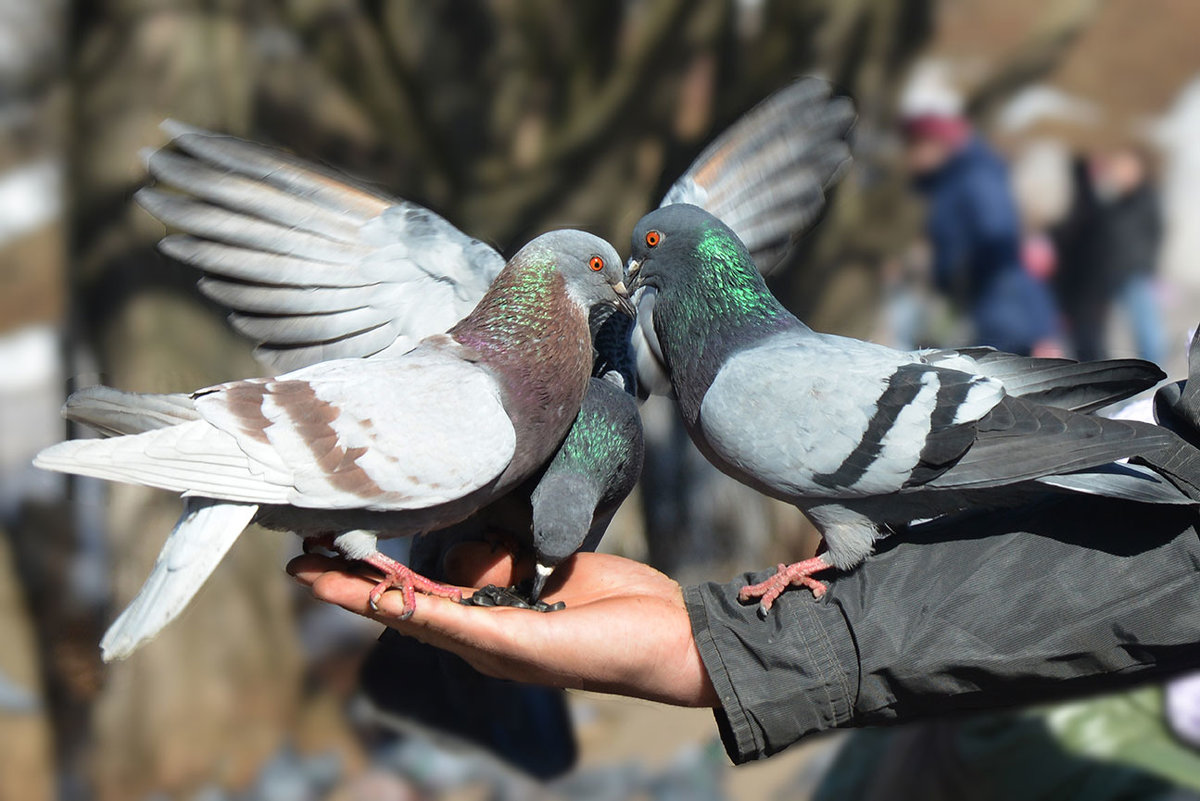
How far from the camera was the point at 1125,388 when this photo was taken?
1.95 m

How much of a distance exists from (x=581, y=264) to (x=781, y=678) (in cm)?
94

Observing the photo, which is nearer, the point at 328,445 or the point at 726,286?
the point at 328,445

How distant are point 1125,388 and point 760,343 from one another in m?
0.68

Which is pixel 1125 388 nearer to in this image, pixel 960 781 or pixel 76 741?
pixel 960 781

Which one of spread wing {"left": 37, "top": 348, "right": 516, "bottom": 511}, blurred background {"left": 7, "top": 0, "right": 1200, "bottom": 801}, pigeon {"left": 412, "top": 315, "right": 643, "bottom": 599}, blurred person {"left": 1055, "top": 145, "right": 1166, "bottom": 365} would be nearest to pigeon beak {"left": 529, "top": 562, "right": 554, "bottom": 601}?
pigeon {"left": 412, "top": 315, "right": 643, "bottom": 599}

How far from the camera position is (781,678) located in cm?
187

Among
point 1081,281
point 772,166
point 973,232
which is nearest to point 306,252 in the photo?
point 772,166

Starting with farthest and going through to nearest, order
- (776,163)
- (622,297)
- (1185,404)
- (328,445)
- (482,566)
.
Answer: (776,163) → (482,566) → (622,297) → (328,445) → (1185,404)

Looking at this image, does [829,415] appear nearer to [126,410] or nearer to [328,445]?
[328,445]

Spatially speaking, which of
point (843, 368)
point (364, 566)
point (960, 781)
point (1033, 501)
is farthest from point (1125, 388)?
point (960, 781)

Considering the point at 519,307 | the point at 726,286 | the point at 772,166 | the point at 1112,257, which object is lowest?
the point at 1112,257

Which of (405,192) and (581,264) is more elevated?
(581,264)

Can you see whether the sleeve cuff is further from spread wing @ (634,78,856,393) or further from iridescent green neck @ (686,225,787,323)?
spread wing @ (634,78,856,393)

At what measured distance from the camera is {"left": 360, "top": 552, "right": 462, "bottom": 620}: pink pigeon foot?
2004 mm
